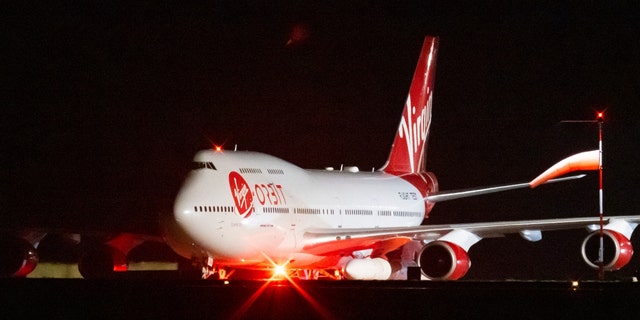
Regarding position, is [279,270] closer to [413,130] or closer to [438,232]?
[438,232]

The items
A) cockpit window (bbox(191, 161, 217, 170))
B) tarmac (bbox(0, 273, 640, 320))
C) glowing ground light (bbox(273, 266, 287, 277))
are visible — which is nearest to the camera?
tarmac (bbox(0, 273, 640, 320))

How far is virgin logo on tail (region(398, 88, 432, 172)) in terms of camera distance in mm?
45719

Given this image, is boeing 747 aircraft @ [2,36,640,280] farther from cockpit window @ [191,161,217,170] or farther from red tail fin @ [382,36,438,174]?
red tail fin @ [382,36,438,174]

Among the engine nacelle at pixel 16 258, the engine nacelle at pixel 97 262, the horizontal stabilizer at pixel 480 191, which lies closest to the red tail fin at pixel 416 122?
the horizontal stabilizer at pixel 480 191

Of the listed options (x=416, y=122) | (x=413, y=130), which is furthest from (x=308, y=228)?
(x=416, y=122)

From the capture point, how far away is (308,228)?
35125mm

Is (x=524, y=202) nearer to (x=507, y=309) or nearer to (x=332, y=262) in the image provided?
(x=332, y=262)

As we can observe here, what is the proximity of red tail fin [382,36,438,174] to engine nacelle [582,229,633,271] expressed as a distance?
13530 millimetres

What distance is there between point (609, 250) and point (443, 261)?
4860mm

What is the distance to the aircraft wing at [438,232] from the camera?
32938mm

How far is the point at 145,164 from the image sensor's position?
47.7 metres

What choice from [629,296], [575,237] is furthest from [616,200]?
[629,296]

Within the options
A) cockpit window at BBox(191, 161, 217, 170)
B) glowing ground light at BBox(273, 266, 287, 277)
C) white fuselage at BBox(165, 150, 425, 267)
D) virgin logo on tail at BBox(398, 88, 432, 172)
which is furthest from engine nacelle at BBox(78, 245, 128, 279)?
virgin logo on tail at BBox(398, 88, 432, 172)

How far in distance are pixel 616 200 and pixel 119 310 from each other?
41713mm
